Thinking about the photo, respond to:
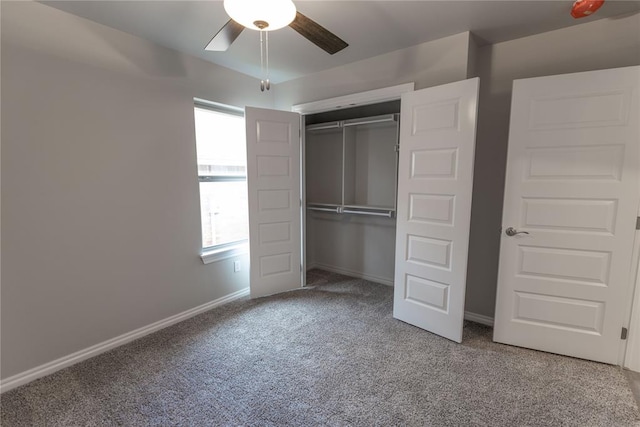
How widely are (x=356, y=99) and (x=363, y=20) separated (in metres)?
0.86

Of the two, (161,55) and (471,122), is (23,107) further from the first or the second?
(471,122)

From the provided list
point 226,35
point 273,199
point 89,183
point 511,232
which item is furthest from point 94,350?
point 511,232

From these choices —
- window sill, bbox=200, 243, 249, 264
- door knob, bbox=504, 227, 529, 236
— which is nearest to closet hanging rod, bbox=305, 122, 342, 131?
window sill, bbox=200, 243, 249, 264

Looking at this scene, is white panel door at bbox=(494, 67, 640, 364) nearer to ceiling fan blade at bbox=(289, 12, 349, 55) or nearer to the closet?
the closet

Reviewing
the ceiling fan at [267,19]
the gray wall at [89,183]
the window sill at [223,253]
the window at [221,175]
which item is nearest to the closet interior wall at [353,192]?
the window at [221,175]

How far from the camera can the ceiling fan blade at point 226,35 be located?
1604 millimetres

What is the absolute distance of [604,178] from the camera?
2016mm

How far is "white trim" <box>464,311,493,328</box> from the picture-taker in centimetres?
270

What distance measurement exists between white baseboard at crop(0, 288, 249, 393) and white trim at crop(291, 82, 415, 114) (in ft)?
7.71

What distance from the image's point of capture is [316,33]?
1.64 meters

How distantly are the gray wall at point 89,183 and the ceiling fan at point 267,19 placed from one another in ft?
3.56

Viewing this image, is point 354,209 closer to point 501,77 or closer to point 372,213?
point 372,213

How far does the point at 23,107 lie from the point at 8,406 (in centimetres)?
184

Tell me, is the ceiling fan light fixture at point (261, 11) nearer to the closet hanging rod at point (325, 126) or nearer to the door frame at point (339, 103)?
the door frame at point (339, 103)
